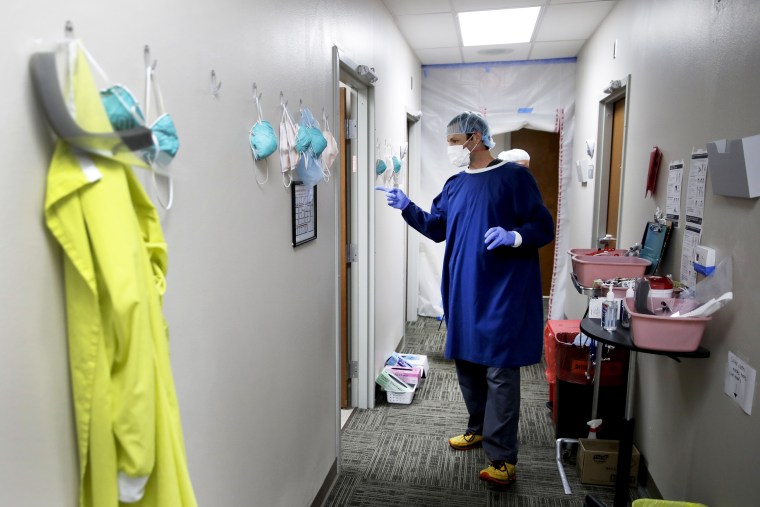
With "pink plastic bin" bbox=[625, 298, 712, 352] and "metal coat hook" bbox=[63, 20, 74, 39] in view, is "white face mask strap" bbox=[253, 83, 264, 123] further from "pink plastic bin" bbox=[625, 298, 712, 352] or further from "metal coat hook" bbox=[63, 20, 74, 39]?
"pink plastic bin" bbox=[625, 298, 712, 352]

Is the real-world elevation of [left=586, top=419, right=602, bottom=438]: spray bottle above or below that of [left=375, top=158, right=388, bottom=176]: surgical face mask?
below

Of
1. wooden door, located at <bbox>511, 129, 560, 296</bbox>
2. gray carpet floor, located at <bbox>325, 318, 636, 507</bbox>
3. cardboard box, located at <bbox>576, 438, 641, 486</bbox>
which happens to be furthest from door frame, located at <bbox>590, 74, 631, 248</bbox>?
wooden door, located at <bbox>511, 129, 560, 296</bbox>

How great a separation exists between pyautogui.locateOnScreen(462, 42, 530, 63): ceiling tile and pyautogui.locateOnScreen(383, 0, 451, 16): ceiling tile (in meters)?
1.03

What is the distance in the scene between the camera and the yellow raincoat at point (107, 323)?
0.83m

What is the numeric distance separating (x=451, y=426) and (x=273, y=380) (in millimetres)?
1607

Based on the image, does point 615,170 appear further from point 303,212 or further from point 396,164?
point 303,212

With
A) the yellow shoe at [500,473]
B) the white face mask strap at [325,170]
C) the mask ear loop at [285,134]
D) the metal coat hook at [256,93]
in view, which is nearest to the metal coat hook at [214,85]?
the metal coat hook at [256,93]

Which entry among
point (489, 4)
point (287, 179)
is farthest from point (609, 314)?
point (489, 4)

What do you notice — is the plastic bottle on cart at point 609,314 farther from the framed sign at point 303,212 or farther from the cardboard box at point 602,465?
the framed sign at point 303,212

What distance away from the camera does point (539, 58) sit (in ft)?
15.9

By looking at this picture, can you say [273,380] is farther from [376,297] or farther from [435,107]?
[435,107]

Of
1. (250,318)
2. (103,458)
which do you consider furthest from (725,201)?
(103,458)

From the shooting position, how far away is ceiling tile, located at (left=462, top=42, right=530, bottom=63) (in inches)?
175

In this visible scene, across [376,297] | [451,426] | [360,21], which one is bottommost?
[451,426]
